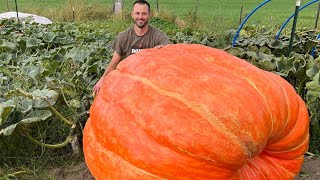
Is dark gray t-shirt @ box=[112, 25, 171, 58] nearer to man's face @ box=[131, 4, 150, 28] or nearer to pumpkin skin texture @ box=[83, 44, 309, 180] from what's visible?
man's face @ box=[131, 4, 150, 28]

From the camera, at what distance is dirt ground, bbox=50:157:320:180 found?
10.5 feet

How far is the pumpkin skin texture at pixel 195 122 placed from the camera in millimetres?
1969

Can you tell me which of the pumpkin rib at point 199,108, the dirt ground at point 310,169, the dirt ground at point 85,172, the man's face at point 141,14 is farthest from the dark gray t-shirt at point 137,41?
the pumpkin rib at point 199,108

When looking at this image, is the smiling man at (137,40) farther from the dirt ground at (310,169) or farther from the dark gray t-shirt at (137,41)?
the dirt ground at (310,169)

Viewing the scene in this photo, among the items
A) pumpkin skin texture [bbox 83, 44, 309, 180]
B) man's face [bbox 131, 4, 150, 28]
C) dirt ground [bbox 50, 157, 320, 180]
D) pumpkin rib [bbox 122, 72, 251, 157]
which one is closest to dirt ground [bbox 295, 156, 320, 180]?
dirt ground [bbox 50, 157, 320, 180]

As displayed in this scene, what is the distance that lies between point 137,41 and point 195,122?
2240 mm

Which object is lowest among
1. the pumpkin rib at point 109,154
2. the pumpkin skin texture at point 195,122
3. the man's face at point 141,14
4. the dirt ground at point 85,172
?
the dirt ground at point 85,172

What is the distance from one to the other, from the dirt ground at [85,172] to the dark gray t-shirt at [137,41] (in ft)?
4.03

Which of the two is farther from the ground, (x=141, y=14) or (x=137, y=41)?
(x=141, y=14)

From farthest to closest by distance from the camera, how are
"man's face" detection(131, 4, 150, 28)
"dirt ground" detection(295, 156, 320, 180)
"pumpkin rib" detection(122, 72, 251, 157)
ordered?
"man's face" detection(131, 4, 150, 28)
"dirt ground" detection(295, 156, 320, 180)
"pumpkin rib" detection(122, 72, 251, 157)

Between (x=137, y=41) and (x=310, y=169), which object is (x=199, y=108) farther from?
(x=137, y=41)

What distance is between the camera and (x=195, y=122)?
1.98m

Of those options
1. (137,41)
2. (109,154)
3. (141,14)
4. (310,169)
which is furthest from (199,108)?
(137,41)

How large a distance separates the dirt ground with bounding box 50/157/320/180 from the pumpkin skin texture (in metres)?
0.87
